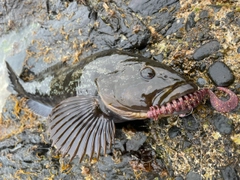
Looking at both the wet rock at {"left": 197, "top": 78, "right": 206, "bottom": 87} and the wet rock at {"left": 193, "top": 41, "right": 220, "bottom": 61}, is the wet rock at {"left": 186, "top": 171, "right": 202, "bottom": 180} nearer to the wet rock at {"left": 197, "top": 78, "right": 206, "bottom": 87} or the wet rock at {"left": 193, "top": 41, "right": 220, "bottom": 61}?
the wet rock at {"left": 197, "top": 78, "right": 206, "bottom": 87}

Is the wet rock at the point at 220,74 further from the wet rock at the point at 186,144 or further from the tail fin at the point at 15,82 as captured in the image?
the tail fin at the point at 15,82

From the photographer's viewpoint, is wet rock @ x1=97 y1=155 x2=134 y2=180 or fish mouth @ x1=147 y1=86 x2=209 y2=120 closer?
fish mouth @ x1=147 y1=86 x2=209 y2=120

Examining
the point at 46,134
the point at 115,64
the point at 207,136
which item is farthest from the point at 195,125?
the point at 46,134

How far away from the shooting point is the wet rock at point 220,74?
3106 mm

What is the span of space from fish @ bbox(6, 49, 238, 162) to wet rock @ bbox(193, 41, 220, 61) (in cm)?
46

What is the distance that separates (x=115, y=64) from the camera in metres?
3.38

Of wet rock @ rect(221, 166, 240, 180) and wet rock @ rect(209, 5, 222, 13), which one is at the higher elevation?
wet rock @ rect(209, 5, 222, 13)

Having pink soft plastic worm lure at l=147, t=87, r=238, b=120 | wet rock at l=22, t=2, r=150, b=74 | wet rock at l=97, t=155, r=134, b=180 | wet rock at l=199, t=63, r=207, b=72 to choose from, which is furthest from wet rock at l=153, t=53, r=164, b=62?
wet rock at l=97, t=155, r=134, b=180

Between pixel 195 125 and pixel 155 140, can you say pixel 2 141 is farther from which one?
pixel 195 125

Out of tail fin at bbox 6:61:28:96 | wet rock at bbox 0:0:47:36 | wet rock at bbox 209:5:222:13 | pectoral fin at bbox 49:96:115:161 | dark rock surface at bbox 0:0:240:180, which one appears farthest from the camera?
wet rock at bbox 0:0:47:36

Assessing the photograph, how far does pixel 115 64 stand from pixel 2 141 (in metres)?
2.66

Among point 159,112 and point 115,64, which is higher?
point 115,64

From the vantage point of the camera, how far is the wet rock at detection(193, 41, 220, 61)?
3316mm

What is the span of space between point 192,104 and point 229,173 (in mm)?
813
